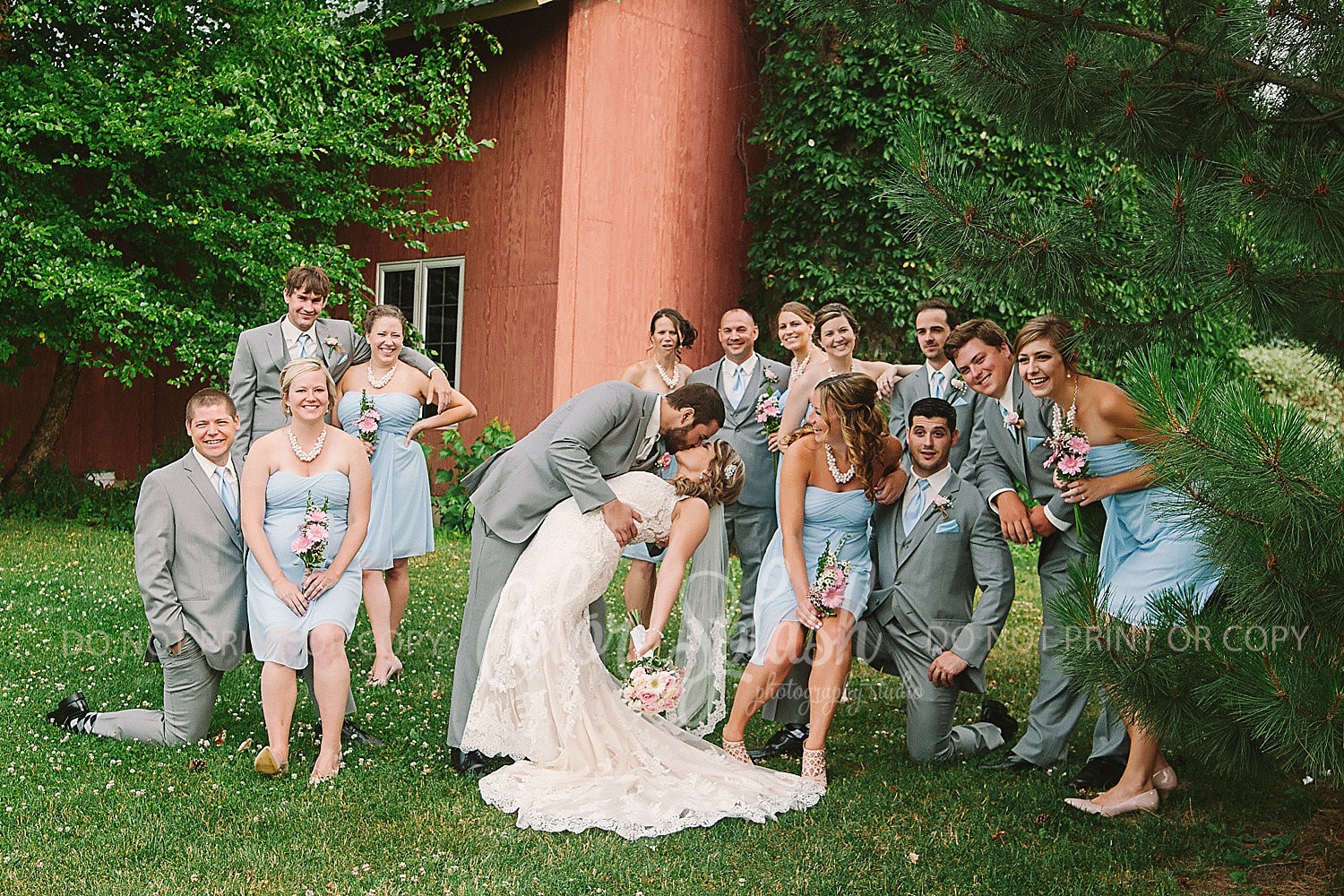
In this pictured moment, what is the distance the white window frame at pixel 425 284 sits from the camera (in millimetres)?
13070

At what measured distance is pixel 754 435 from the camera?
24.2 feet

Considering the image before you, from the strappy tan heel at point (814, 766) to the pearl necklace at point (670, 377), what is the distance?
299 cm

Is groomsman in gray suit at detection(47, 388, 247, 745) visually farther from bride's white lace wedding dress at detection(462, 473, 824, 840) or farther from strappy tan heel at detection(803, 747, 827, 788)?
strappy tan heel at detection(803, 747, 827, 788)

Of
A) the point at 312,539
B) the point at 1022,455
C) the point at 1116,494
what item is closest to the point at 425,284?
the point at 312,539

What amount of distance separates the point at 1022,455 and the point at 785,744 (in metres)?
1.80

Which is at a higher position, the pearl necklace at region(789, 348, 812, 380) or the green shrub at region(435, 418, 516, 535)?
the pearl necklace at region(789, 348, 812, 380)

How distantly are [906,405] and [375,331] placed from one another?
3073 mm

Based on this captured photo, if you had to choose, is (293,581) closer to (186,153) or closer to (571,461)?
(571,461)

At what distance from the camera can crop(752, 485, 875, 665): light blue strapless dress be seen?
18.4 feet

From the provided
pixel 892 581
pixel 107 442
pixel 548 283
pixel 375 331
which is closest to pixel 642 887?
pixel 892 581

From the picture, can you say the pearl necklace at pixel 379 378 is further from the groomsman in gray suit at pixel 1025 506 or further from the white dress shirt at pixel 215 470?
the groomsman in gray suit at pixel 1025 506

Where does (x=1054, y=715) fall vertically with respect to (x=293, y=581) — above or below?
below

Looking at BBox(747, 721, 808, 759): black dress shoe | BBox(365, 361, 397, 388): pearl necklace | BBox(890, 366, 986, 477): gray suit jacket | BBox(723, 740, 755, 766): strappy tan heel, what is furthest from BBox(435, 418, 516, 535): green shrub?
BBox(723, 740, 755, 766): strappy tan heel

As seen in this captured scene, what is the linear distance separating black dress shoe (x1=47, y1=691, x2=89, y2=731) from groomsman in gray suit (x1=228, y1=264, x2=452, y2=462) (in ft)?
5.55
